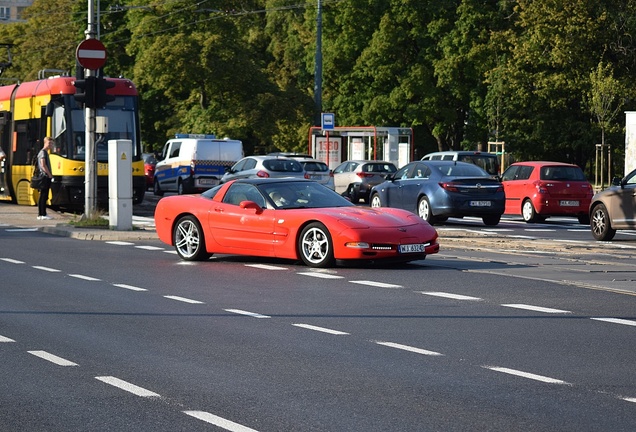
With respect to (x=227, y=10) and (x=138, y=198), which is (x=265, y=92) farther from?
(x=138, y=198)

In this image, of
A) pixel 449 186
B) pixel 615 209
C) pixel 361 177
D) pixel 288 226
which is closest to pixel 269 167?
pixel 361 177

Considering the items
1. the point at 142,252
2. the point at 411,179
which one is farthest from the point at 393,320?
the point at 411,179

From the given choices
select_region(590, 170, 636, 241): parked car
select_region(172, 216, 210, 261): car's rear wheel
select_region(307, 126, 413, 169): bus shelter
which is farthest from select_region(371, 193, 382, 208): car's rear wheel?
select_region(307, 126, 413, 169): bus shelter

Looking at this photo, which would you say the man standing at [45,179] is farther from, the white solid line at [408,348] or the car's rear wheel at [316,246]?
the white solid line at [408,348]

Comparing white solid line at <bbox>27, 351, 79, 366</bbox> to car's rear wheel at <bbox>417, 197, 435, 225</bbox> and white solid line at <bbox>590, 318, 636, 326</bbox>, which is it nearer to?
white solid line at <bbox>590, 318, 636, 326</bbox>

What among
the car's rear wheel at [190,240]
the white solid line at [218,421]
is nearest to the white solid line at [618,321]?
the white solid line at [218,421]

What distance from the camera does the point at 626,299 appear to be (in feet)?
47.1

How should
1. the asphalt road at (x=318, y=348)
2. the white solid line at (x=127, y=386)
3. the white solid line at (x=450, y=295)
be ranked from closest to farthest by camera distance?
the asphalt road at (x=318, y=348)
the white solid line at (x=127, y=386)
the white solid line at (x=450, y=295)

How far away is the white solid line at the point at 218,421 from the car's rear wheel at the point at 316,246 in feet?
33.3

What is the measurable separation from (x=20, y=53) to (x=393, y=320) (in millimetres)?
86358

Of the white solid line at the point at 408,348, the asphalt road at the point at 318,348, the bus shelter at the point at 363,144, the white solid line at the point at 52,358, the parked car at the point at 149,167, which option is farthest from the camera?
the parked car at the point at 149,167

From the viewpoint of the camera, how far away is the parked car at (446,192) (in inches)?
1156

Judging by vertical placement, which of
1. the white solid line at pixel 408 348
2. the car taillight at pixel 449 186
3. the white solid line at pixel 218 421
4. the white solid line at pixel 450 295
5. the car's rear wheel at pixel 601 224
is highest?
the car taillight at pixel 449 186

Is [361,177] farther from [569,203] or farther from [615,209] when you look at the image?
[615,209]
